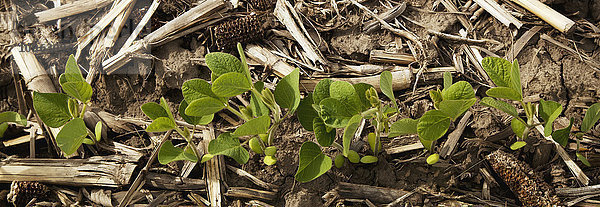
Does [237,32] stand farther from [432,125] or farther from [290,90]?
[432,125]

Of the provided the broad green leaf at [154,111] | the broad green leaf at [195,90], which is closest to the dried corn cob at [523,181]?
the broad green leaf at [195,90]

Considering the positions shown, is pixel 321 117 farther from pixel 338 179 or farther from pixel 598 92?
pixel 598 92

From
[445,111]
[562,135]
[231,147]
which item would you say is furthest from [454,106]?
[231,147]

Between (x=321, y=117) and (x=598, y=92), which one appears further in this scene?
(x=598, y=92)

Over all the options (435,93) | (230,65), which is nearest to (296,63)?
(230,65)

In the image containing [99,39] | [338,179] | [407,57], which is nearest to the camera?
[338,179]

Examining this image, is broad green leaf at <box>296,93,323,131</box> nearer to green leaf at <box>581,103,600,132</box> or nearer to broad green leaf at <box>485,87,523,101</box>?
broad green leaf at <box>485,87,523,101</box>

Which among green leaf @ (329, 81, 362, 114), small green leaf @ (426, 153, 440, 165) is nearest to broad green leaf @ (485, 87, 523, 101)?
small green leaf @ (426, 153, 440, 165)
